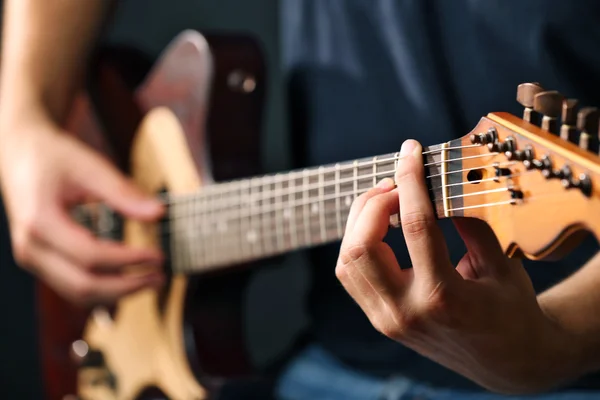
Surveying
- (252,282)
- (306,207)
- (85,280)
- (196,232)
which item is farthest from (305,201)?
(252,282)

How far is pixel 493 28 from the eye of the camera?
2.02 feet

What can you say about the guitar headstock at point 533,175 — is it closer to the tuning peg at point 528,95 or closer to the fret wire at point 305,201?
the tuning peg at point 528,95

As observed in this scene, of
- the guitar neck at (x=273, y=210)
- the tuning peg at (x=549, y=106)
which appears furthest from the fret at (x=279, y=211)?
the tuning peg at (x=549, y=106)

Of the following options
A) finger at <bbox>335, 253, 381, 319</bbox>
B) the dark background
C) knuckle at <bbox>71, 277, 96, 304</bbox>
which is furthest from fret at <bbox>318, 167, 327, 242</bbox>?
the dark background

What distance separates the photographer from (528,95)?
411 millimetres

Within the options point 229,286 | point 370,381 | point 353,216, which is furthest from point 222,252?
point 353,216

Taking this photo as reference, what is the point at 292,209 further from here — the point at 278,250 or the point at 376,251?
the point at 376,251

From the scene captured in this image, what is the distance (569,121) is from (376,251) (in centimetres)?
14

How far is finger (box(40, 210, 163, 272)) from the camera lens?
85cm

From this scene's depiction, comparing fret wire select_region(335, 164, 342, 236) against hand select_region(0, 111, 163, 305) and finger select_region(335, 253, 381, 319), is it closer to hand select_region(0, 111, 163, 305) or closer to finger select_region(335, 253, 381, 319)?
finger select_region(335, 253, 381, 319)

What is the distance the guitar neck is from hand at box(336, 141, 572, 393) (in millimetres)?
17

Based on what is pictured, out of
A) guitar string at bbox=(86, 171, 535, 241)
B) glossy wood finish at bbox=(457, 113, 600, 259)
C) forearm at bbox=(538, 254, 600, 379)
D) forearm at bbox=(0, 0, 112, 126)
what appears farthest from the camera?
forearm at bbox=(0, 0, 112, 126)

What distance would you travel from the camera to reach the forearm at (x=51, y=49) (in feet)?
3.10

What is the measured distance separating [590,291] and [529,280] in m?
0.05
